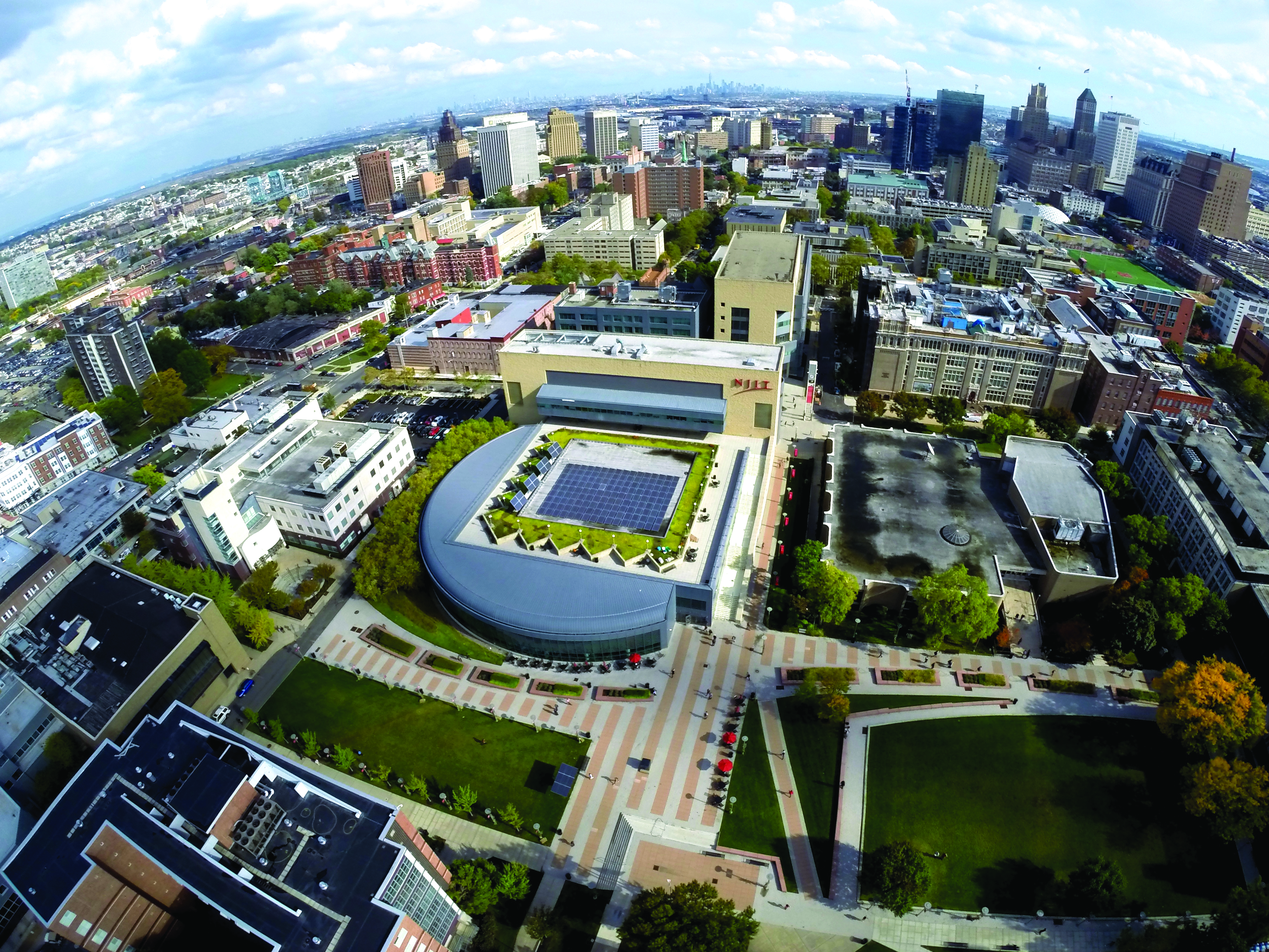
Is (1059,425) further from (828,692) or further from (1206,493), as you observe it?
(828,692)

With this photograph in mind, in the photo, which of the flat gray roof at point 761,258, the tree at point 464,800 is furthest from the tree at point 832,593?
the flat gray roof at point 761,258

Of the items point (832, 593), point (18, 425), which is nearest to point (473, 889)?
point (832, 593)

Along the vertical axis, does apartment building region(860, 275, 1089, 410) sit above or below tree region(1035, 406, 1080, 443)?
above

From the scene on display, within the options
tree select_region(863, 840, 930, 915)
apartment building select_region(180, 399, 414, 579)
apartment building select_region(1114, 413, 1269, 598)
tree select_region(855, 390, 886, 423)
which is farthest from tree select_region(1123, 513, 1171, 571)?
apartment building select_region(180, 399, 414, 579)

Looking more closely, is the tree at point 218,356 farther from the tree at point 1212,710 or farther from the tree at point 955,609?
the tree at point 1212,710

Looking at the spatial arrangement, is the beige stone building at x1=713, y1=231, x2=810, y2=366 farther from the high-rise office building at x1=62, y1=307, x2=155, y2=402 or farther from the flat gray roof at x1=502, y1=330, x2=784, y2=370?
the high-rise office building at x1=62, y1=307, x2=155, y2=402

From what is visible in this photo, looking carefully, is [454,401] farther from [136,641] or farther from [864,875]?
[864,875]
